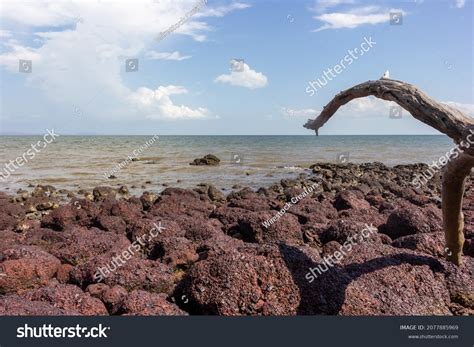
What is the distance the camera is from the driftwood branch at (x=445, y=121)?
504cm

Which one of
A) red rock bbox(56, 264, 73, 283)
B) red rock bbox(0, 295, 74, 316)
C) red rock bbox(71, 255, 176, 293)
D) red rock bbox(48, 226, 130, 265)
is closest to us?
red rock bbox(0, 295, 74, 316)

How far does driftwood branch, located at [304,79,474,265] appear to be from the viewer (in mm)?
5035

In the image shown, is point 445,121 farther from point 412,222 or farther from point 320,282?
point 412,222

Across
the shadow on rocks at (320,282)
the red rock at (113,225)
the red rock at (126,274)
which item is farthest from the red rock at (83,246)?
the shadow on rocks at (320,282)

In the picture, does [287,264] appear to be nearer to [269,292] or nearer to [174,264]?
Result: [269,292]

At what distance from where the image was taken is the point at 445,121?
16.6 ft

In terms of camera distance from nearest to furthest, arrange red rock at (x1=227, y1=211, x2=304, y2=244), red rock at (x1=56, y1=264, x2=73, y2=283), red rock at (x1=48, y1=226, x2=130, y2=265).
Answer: red rock at (x1=56, y1=264, x2=73, y2=283) < red rock at (x1=48, y1=226, x2=130, y2=265) < red rock at (x1=227, y1=211, x2=304, y2=244)

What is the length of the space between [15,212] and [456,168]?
1264 centimetres

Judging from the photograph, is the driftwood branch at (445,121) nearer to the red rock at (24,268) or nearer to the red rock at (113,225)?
the red rock at (24,268)

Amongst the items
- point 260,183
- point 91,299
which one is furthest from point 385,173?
point 91,299

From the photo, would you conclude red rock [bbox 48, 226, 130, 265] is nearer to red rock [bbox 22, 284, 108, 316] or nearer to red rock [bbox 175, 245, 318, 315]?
red rock [bbox 22, 284, 108, 316]

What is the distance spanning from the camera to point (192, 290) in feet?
16.9

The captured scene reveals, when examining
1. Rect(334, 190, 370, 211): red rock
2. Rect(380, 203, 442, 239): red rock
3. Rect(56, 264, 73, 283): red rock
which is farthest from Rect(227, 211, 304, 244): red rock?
Rect(334, 190, 370, 211): red rock

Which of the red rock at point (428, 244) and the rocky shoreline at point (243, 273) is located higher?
the red rock at point (428, 244)
